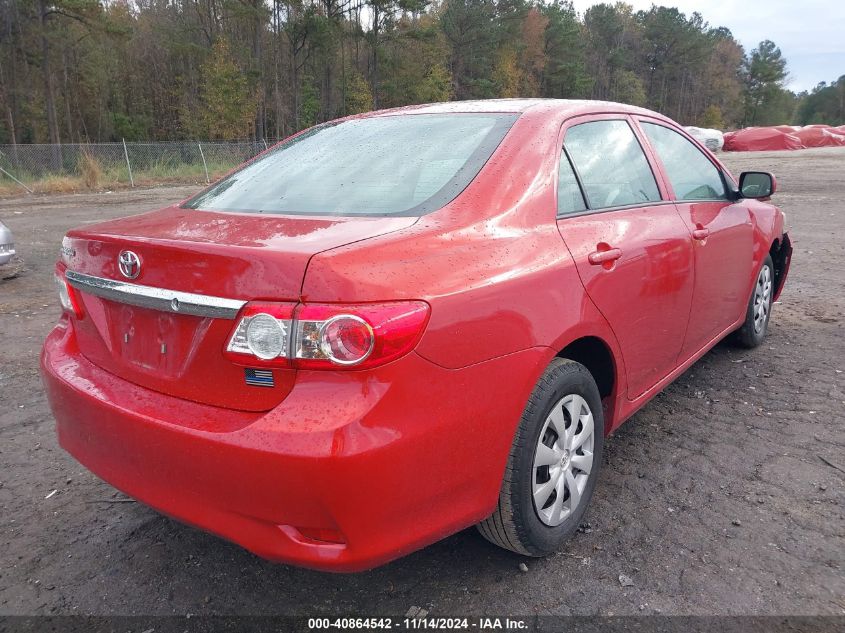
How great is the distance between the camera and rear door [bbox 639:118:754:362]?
10.8 feet

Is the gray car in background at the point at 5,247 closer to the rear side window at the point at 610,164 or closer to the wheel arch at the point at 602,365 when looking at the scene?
the rear side window at the point at 610,164

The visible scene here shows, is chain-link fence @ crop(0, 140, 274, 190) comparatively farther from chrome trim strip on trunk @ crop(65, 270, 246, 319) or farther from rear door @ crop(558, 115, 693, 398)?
rear door @ crop(558, 115, 693, 398)

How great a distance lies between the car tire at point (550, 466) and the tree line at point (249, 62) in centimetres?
3556

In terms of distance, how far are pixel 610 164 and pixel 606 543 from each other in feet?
5.20

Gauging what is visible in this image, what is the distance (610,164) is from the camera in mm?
2916

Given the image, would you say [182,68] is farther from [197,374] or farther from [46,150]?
[197,374]

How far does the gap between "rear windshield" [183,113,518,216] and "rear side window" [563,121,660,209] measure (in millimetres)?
355

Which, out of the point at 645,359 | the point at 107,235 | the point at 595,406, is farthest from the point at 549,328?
the point at 107,235

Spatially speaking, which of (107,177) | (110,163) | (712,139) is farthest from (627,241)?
(712,139)

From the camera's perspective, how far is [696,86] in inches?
3415

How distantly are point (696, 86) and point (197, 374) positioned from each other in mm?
97217

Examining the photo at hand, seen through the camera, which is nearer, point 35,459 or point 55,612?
point 55,612

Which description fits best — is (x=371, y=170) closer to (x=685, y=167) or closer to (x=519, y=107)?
(x=519, y=107)

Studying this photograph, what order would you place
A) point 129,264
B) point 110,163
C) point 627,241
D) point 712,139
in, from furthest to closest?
1. point 712,139
2. point 110,163
3. point 627,241
4. point 129,264
